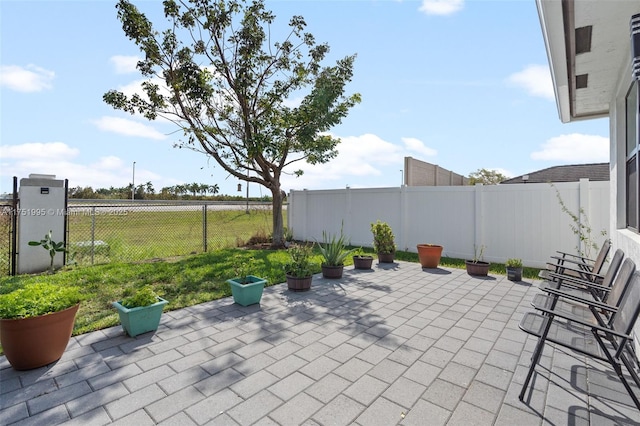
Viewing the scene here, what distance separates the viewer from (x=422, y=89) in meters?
6.60

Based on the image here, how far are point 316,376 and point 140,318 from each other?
191cm

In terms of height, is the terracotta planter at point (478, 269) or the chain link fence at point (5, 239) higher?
the chain link fence at point (5, 239)

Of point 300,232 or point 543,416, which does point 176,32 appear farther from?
point 543,416

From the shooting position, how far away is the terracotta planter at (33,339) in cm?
224

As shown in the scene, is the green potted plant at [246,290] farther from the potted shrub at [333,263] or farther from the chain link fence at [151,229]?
the chain link fence at [151,229]

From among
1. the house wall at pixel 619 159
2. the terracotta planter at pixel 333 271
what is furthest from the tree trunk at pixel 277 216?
the house wall at pixel 619 159

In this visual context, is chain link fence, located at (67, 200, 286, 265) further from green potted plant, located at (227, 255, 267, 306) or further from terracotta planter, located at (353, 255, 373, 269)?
terracotta planter, located at (353, 255, 373, 269)

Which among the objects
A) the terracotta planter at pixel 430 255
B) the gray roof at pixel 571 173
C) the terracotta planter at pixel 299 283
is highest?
the gray roof at pixel 571 173

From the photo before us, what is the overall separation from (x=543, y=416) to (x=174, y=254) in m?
7.48

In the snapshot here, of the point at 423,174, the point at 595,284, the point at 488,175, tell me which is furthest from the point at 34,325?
the point at 488,175

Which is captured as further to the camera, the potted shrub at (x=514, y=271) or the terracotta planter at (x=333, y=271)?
the terracotta planter at (x=333, y=271)

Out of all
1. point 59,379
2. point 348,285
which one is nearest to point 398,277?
point 348,285

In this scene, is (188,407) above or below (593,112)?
below

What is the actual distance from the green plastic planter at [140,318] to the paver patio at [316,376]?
3.5 inches
